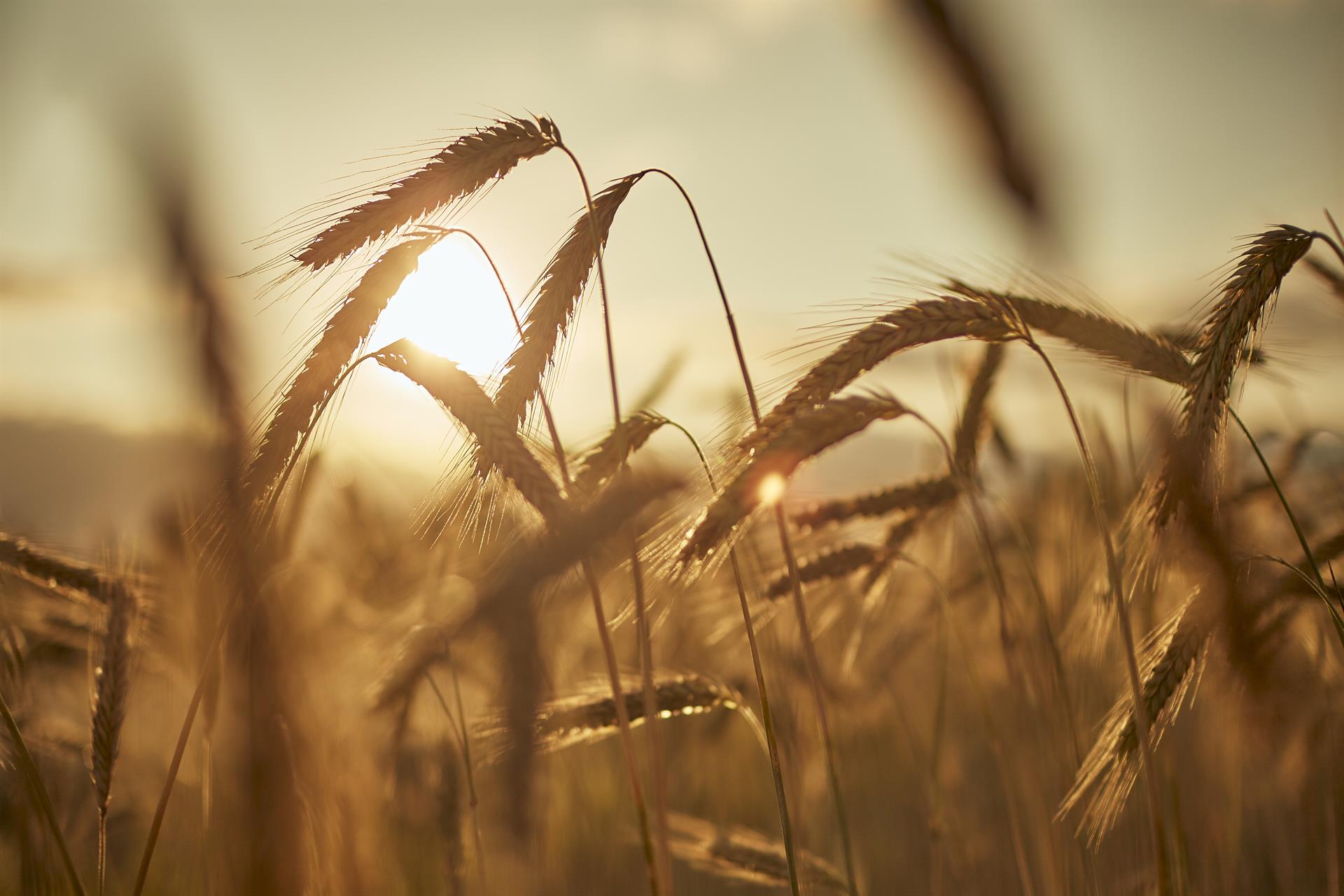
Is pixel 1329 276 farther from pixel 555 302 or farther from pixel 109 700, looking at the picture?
pixel 109 700

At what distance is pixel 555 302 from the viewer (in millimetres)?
1706

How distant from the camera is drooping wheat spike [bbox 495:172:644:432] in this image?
1.58 meters

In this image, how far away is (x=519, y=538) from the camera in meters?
2.20

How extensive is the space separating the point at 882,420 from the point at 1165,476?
21.9 inches

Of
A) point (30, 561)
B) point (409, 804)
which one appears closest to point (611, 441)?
point (30, 561)

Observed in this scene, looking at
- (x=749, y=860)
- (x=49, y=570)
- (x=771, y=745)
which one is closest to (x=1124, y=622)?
(x=771, y=745)

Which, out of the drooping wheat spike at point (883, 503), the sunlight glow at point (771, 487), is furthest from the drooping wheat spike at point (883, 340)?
the drooping wheat spike at point (883, 503)

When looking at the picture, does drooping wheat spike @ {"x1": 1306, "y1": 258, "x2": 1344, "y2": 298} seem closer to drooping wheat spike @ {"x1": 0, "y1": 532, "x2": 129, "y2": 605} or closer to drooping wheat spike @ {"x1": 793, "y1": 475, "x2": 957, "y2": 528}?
drooping wheat spike @ {"x1": 793, "y1": 475, "x2": 957, "y2": 528}

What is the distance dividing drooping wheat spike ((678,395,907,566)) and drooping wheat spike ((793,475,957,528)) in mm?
757

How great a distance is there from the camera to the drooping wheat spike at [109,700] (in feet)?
5.00

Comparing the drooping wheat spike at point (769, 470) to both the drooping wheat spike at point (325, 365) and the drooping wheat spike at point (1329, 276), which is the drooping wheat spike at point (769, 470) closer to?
the drooping wheat spike at point (325, 365)

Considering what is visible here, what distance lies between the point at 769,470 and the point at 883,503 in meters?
1.08

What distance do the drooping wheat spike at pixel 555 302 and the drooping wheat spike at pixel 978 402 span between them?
1456 mm

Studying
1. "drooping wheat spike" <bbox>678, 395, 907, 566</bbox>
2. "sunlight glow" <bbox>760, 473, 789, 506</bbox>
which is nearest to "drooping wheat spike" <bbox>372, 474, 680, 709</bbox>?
"drooping wheat spike" <bbox>678, 395, 907, 566</bbox>
